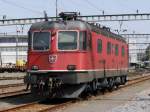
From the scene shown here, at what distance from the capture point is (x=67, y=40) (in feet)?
59.7

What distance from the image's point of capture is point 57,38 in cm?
1819

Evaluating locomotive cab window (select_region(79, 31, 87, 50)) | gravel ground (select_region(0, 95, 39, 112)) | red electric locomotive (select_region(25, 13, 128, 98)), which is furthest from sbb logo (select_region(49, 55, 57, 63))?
gravel ground (select_region(0, 95, 39, 112))

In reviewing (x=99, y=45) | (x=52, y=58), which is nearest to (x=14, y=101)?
(x=52, y=58)

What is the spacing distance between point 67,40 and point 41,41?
3.56 feet

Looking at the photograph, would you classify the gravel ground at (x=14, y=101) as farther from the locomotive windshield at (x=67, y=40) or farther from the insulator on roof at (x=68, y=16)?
the insulator on roof at (x=68, y=16)

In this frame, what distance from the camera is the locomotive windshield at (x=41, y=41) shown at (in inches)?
717

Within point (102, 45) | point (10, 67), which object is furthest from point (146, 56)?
point (102, 45)

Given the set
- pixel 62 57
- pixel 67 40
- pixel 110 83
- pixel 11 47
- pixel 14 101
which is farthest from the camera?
pixel 11 47

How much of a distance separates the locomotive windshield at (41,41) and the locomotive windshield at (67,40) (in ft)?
1.60

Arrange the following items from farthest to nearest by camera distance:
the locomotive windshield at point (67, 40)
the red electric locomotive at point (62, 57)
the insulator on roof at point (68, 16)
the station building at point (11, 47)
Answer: the station building at point (11, 47)
the insulator on roof at point (68, 16)
the locomotive windshield at point (67, 40)
the red electric locomotive at point (62, 57)

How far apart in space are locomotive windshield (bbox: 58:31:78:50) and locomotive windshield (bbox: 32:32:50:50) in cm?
49

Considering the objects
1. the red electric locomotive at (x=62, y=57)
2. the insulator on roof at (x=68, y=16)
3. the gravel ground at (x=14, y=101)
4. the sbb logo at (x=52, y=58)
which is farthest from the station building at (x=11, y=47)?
the sbb logo at (x=52, y=58)

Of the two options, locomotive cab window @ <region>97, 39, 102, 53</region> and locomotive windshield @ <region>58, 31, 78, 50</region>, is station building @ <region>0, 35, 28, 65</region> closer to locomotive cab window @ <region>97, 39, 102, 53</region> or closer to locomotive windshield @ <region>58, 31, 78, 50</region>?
locomotive cab window @ <region>97, 39, 102, 53</region>

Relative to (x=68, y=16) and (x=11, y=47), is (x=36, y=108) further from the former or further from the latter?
(x=11, y=47)
